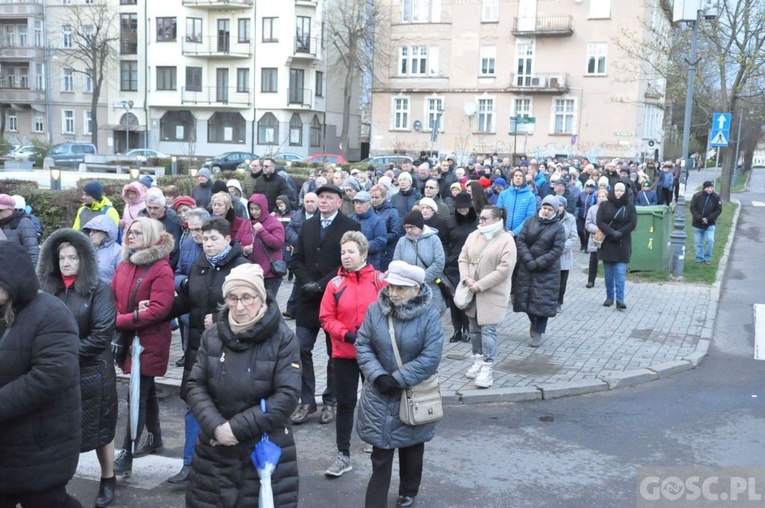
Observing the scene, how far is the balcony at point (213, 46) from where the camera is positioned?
54719 mm

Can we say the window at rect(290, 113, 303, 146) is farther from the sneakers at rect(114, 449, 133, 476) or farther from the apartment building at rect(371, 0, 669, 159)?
the sneakers at rect(114, 449, 133, 476)

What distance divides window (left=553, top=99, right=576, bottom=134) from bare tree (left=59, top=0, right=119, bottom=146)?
103 ft

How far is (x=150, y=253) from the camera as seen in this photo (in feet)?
19.4

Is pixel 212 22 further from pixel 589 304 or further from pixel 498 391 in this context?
pixel 498 391

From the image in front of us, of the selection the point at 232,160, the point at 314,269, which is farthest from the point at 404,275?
the point at 232,160

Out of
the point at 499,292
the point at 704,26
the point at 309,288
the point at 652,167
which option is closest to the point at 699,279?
the point at 499,292

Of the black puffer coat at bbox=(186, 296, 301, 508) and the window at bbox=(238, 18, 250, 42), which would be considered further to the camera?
the window at bbox=(238, 18, 250, 42)

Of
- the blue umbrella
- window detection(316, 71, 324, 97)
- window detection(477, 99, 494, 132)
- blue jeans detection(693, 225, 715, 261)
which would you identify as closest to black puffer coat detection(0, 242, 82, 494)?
the blue umbrella

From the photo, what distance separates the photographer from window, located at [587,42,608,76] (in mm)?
49531

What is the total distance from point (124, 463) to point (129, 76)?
186 feet

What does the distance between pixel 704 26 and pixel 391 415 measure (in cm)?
2797

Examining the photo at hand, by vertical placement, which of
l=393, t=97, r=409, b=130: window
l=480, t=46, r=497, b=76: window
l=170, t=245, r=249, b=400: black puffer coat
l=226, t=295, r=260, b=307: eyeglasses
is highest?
l=480, t=46, r=497, b=76: window

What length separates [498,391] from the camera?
8219 mm

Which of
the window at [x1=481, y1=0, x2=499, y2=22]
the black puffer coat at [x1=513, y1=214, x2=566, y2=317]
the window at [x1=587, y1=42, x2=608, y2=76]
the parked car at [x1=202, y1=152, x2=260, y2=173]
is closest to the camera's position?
the black puffer coat at [x1=513, y1=214, x2=566, y2=317]
